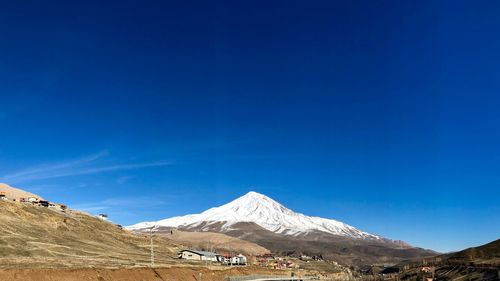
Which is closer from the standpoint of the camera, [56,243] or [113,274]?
[113,274]

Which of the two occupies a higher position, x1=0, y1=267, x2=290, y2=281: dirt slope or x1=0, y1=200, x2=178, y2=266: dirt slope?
x1=0, y1=200, x2=178, y2=266: dirt slope

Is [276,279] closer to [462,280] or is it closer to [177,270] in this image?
[177,270]

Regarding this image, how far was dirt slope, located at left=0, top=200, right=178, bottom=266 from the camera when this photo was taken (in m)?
99.6

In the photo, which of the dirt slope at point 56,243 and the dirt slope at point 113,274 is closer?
the dirt slope at point 113,274

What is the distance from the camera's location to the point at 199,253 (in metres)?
178

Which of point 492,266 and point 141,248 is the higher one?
point 141,248

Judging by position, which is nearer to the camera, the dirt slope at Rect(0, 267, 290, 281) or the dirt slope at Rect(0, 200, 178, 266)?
the dirt slope at Rect(0, 267, 290, 281)

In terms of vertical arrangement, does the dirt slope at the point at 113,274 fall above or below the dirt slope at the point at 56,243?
below

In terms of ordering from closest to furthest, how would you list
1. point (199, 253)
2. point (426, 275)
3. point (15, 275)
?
point (15, 275), point (426, 275), point (199, 253)

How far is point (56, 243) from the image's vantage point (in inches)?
5113

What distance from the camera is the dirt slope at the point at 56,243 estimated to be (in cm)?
9956

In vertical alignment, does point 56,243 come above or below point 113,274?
above

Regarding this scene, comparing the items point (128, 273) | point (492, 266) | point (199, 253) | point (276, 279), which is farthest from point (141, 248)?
point (492, 266)

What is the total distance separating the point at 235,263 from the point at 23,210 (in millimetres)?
80627
